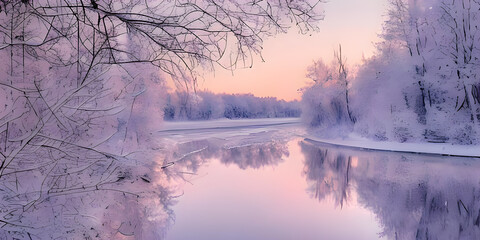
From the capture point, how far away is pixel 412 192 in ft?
30.9

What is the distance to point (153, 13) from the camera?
9.40 ft

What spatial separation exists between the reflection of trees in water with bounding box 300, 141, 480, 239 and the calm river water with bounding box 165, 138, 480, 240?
2 cm

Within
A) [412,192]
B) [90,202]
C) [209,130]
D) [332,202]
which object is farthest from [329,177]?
[209,130]

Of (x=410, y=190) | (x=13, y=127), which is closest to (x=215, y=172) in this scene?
(x=410, y=190)

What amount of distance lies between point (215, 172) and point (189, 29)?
12142 millimetres

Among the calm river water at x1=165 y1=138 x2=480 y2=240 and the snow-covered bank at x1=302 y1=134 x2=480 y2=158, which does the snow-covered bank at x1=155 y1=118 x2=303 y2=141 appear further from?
the snow-covered bank at x1=302 y1=134 x2=480 y2=158

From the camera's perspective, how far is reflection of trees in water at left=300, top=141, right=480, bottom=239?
648cm

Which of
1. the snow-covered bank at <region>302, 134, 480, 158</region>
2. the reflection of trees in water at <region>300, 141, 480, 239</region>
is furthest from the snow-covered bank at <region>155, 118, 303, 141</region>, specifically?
the snow-covered bank at <region>302, 134, 480, 158</region>

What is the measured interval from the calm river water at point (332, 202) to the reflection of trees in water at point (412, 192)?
2 centimetres

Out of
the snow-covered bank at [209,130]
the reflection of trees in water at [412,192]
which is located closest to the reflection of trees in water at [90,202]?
the reflection of trees in water at [412,192]

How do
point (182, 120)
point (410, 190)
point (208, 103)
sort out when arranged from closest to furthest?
point (410, 190) → point (182, 120) → point (208, 103)

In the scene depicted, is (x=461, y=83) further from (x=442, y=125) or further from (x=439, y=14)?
(x=439, y=14)

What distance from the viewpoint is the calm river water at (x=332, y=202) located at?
6582mm

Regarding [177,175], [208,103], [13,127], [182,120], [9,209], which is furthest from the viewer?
[208,103]
